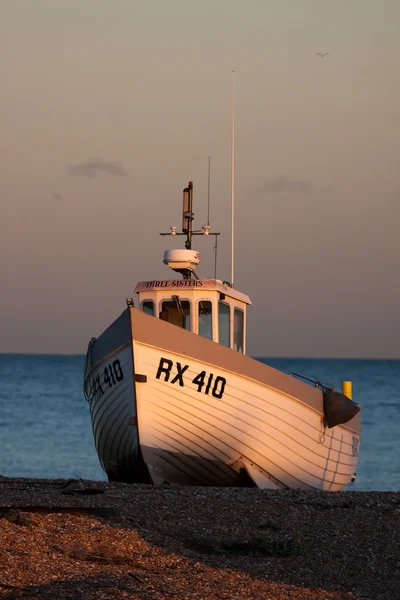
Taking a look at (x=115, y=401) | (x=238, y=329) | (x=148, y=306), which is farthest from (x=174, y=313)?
(x=115, y=401)

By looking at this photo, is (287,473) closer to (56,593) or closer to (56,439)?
(56,593)

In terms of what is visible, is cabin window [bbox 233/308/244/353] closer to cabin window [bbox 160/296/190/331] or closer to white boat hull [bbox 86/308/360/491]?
cabin window [bbox 160/296/190/331]

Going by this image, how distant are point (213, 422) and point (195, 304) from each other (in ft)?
7.43

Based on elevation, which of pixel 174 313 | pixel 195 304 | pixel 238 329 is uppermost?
pixel 195 304

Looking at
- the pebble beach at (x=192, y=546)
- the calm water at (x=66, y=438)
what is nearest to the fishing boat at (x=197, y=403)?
the pebble beach at (x=192, y=546)

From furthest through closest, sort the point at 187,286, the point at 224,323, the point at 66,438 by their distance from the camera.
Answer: the point at 66,438 < the point at 224,323 < the point at 187,286

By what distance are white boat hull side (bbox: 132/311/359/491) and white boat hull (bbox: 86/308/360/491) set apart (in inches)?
0.5

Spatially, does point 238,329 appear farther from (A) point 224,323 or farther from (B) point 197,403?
(B) point 197,403

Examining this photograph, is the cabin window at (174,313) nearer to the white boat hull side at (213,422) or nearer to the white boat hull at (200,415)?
the white boat hull at (200,415)

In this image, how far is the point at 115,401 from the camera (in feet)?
54.8

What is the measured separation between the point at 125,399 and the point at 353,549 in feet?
19.2

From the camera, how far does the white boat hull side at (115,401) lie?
1600 centimetres

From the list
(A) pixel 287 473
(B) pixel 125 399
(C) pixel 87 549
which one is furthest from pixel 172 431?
(C) pixel 87 549

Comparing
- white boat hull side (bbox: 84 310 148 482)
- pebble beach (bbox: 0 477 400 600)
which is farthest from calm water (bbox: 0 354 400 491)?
pebble beach (bbox: 0 477 400 600)
